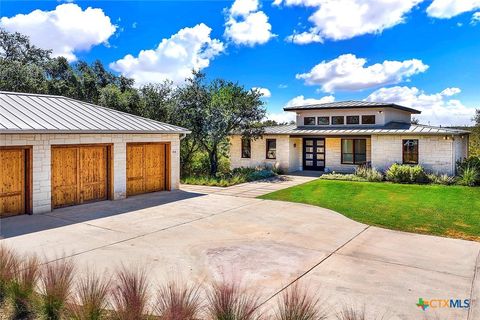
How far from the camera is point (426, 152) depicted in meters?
19.8

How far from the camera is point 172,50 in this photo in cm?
2084

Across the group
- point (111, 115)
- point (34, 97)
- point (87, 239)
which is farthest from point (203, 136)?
point (87, 239)

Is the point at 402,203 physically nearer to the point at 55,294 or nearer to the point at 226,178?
the point at 226,178

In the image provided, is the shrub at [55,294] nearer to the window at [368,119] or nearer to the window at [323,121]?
the window at [368,119]

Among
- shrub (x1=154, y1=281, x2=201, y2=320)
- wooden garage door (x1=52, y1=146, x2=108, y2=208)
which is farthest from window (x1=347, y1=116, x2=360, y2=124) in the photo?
shrub (x1=154, y1=281, x2=201, y2=320)

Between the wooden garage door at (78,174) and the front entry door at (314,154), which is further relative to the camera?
the front entry door at (314,154)

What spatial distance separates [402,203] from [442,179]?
264 inches

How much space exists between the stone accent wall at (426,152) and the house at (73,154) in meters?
12.1

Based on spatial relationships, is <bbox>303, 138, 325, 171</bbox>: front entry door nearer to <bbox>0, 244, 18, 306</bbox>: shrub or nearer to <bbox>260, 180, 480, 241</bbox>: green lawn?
<bbox>260, 180, 480, 241</bbox>: green lawn

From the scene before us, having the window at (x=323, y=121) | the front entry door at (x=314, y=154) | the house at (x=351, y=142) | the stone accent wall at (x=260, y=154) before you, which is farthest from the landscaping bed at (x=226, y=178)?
the window at (x=323, y=121)

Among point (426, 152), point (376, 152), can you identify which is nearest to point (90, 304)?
point (376, 152)

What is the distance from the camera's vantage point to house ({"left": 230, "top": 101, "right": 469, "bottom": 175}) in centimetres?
1972

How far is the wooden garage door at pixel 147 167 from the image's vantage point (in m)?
14.6

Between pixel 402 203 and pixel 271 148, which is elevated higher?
pixel 271 148
